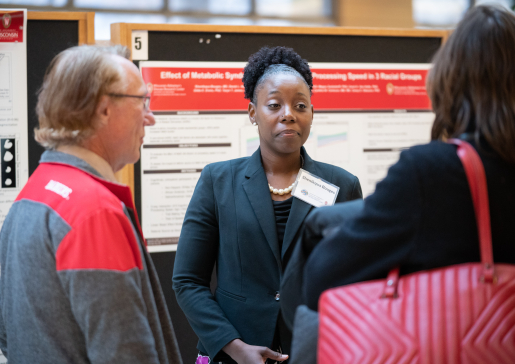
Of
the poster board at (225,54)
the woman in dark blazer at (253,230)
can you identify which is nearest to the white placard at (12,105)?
the poster board at (225,54)

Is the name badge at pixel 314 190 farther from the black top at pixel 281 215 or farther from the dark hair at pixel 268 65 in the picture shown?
the dark hair at pixel 268 65

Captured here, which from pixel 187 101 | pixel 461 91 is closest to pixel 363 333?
pixel 461 91

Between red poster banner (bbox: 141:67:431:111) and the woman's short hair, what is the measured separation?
152 centimetres

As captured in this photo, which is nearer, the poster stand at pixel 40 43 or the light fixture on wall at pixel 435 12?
the poster stand at pixel 40 43

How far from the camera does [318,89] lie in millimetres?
2922

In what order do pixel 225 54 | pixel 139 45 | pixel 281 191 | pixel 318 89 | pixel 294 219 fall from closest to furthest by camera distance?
1. pixel 294 219
2. pixel 281 191
3. pixel 139 45
4. pixel 225 54
5. pixel 318 89

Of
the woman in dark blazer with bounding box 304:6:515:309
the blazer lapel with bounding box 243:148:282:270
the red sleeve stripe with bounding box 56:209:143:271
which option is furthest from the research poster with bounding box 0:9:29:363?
the woman in dark blazer with bounding box 304:6:515:309

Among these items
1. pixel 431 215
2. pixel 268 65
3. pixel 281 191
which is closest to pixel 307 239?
pixel 431 215

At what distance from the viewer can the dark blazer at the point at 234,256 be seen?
162cm

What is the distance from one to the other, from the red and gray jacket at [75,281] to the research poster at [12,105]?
1584 mm

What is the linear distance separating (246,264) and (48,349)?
750 millimetres

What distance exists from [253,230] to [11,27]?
70.6 inches

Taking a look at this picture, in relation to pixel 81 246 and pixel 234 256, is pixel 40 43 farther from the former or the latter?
pixel 81 246

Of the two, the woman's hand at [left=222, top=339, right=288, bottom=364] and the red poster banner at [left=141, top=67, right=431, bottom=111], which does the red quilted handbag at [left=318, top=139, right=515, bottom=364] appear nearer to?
the woman's hand at [left=222, top=339, right=288, bottom=364]
